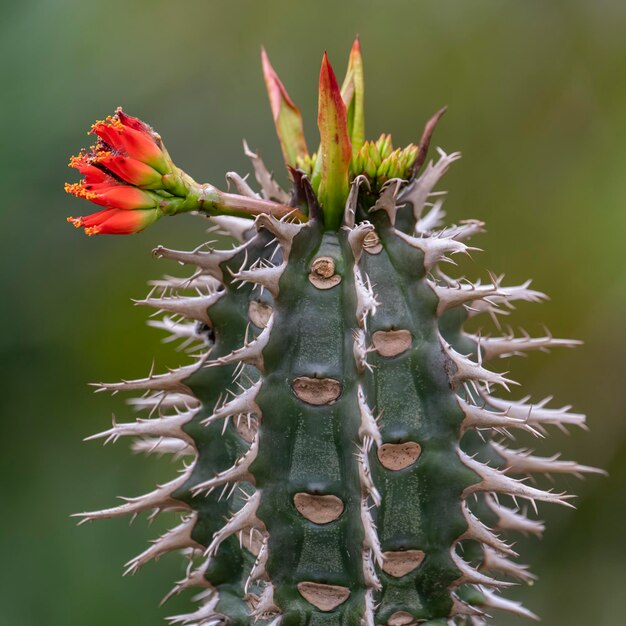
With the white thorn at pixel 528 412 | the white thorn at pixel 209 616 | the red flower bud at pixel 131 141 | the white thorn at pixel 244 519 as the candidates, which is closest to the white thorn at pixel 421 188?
the white thorn at pixel 528 412

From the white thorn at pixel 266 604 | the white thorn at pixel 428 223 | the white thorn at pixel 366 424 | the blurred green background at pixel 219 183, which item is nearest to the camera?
the white thorn at pixel 366 424

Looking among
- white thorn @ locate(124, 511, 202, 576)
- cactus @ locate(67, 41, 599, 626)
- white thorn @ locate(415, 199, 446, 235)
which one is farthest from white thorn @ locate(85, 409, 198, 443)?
white thorn @ locate(415, 199, 446, 235)

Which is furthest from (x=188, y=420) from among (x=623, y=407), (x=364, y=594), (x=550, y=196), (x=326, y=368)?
(x=550, y=196)

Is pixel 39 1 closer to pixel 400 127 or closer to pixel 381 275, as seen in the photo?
pixel 400 127

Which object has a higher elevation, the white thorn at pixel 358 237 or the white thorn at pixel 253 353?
the white thorn at pixel 358 237

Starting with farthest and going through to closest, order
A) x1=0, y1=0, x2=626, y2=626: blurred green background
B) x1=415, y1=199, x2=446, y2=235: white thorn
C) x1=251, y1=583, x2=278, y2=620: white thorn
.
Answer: x1=0, y1=0, x2=626, y2=626: blurred green background < x1=415, y1=199, x2=446, y2=235: white thorn < x1=251, y1=583, x2=278, y2=620: white thorn

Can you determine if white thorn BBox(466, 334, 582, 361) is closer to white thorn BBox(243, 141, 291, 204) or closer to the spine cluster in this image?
the spine cluster

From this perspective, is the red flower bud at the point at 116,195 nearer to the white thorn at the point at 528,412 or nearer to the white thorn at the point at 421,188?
the white thorn at the point at 421,188

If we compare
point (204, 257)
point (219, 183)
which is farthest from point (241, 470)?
point (219, 183)
